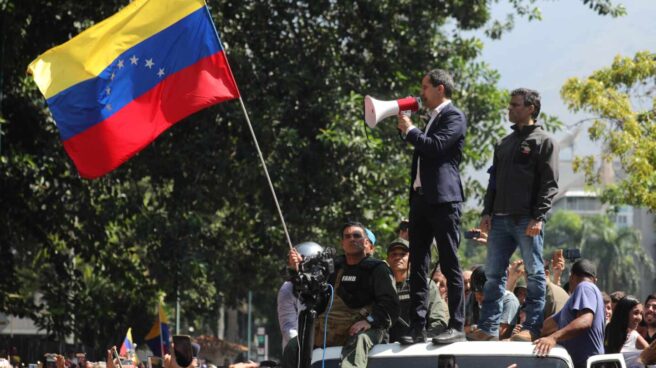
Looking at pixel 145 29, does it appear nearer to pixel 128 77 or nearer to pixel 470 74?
pixel 128 77

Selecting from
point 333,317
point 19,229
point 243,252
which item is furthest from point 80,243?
point 333,317

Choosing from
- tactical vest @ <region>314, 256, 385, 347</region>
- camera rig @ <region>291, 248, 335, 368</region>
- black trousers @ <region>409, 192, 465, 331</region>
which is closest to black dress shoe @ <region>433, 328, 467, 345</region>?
black trousers @ <region>409, 192, 465, 331</region>

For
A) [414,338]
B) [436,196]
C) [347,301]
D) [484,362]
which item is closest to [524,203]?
[436,196]

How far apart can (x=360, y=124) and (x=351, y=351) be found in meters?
14.0

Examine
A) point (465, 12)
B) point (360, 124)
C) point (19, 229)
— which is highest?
point (465, 12)

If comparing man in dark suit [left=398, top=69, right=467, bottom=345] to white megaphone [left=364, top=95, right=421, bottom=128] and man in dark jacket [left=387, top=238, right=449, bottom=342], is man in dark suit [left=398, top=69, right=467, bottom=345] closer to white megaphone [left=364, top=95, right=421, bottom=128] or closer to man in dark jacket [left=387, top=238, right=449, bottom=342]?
white megaphone [left=364, top=95, right=421, bottom=128]

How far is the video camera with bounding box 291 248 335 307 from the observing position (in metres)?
8.95

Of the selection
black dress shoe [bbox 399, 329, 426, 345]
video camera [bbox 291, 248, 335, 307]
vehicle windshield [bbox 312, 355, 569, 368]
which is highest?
video camera [bbox 291, 248, 335, 307]

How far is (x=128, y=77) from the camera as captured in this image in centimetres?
1307

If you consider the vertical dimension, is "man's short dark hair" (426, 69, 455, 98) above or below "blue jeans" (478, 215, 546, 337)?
above

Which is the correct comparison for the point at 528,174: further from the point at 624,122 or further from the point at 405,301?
the point at 624,122

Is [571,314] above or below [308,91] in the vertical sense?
below

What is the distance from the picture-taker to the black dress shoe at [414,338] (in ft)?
28.8

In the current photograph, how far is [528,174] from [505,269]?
71 centimetres
